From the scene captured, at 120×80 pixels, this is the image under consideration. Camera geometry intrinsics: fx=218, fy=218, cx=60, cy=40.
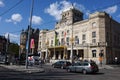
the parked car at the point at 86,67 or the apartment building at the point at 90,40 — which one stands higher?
the apartment building at the point at 90,40

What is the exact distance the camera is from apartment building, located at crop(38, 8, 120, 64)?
60344 mm

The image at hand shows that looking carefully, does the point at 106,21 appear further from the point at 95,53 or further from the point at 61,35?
the point at 61,35

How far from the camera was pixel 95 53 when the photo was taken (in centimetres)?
6122

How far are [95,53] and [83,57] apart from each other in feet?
15.7

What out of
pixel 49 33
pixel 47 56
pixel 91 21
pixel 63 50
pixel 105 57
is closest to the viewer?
pixel 105 57

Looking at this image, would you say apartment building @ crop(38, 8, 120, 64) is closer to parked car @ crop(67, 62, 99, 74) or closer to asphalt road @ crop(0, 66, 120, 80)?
parked car @ crop(67, 62, 99, 74)

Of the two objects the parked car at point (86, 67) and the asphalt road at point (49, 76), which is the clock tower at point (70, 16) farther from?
the asphalt road at point (49, 76)

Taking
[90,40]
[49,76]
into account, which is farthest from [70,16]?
[49,76]

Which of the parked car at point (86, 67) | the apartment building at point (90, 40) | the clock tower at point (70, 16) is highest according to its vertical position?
the clock tower at point (70, 16)

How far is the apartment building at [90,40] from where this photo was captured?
198 feet

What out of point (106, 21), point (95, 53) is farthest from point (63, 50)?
point (106, 21)

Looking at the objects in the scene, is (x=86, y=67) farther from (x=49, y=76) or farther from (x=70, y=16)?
(x=70, y=16)

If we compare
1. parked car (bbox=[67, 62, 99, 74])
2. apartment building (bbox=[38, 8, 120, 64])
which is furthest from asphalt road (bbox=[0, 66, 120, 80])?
apartment building (bbox=[38, 8, 120, 64])

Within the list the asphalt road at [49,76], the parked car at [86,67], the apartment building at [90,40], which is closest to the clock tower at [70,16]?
the apartment building at [90,40]
